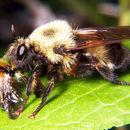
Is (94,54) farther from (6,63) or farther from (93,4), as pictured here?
(93,4)

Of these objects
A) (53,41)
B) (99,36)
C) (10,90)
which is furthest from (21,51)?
(99,36)

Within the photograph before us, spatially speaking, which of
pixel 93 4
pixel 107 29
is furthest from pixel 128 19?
pixel 107 29

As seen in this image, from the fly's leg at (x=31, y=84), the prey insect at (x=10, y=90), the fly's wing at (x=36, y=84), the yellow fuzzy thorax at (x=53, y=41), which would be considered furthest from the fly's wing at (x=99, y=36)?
the prey insect at (x=10, y=90)

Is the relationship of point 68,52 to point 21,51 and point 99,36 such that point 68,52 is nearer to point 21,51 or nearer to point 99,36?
point 99,36

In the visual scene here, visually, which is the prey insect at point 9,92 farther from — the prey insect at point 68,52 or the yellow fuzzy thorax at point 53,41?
the yellow fuzzy thorax at point 53,41

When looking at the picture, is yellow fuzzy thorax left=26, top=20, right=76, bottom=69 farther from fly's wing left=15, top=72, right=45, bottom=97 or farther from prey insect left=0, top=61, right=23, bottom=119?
prey insect left=0, top=61, right=23, bottom=119

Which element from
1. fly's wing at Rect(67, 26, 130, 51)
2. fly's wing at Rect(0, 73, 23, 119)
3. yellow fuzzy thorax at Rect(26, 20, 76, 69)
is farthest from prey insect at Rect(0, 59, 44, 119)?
fly's wing at Rect(67, 26, 130, 51)
